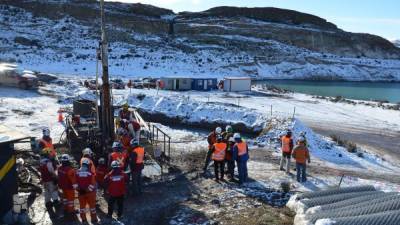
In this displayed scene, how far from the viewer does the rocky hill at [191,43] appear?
6712cm

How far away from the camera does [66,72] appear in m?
53.8

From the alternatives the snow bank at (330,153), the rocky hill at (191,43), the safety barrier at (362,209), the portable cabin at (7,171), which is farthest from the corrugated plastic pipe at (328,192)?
the rocky hill at (191,43)

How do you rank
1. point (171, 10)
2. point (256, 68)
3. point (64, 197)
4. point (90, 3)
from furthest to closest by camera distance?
point (171, 10), point (90, 3), point (256, 68), point (64, 197)

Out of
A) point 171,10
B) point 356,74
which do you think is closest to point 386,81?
point 356,74

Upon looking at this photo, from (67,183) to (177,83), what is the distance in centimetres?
3047

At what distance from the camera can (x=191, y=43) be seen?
87.8m

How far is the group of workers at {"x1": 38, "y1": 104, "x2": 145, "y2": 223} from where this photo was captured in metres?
11.7

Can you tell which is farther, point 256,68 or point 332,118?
point 256,68

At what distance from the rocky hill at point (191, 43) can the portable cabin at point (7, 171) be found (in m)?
43.0

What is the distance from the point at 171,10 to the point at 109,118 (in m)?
101

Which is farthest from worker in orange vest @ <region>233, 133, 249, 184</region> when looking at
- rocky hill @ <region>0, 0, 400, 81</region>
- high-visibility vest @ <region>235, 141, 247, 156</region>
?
rocky hill @ <region>0, 0, 400, 81</region>

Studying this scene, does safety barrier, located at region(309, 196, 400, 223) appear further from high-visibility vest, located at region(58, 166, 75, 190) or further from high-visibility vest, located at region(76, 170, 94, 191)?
high-visibility vest, located at region(58, 166, 75, 190)

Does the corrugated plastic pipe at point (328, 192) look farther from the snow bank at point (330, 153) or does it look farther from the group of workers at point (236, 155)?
the snow bank at point (330, 153)

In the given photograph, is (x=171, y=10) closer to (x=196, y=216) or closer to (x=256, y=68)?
(x=256, y=68)
